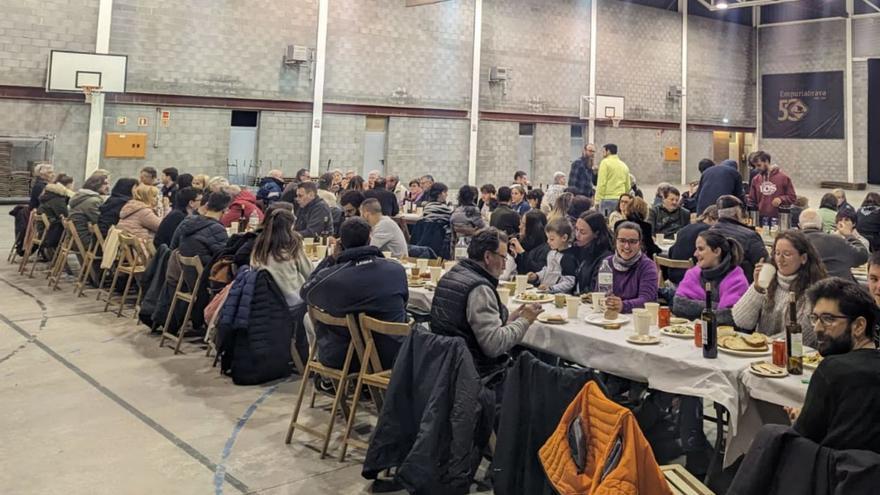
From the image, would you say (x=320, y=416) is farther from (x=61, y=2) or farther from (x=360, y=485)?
(x=61, y=2)

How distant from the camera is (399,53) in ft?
46.4

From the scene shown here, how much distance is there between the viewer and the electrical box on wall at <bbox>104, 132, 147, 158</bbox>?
1130cm

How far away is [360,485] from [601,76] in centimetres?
1554

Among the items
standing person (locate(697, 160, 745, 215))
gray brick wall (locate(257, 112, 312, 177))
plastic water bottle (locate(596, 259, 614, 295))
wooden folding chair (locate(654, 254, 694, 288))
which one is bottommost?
plastic water bottle (locate(596, 259, 614, 295))

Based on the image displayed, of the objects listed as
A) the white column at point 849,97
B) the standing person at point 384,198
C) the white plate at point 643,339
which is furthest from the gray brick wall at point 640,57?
the white plate at point 643,339

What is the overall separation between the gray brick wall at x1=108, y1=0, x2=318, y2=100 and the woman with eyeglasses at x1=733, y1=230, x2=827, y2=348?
11.0m

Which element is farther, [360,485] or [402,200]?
[402,200]

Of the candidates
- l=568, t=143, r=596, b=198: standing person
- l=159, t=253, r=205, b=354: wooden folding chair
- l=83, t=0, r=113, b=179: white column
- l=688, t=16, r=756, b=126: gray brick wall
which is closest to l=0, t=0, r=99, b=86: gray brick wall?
l=83, t=0, r=113, b=179: white column

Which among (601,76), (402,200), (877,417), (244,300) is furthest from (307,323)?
(601,76)

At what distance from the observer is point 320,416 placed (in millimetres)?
4105

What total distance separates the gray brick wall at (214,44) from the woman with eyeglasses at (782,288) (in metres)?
11.0

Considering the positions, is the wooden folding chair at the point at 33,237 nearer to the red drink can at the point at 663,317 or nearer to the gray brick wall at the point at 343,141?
the gray brick wall at the point at 343,141

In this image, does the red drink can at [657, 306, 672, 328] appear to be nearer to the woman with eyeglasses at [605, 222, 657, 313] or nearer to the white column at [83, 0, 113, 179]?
the woman with eyeglasses at [605, 222, 657, 313]

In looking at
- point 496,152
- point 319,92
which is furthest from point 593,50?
point 319,92
